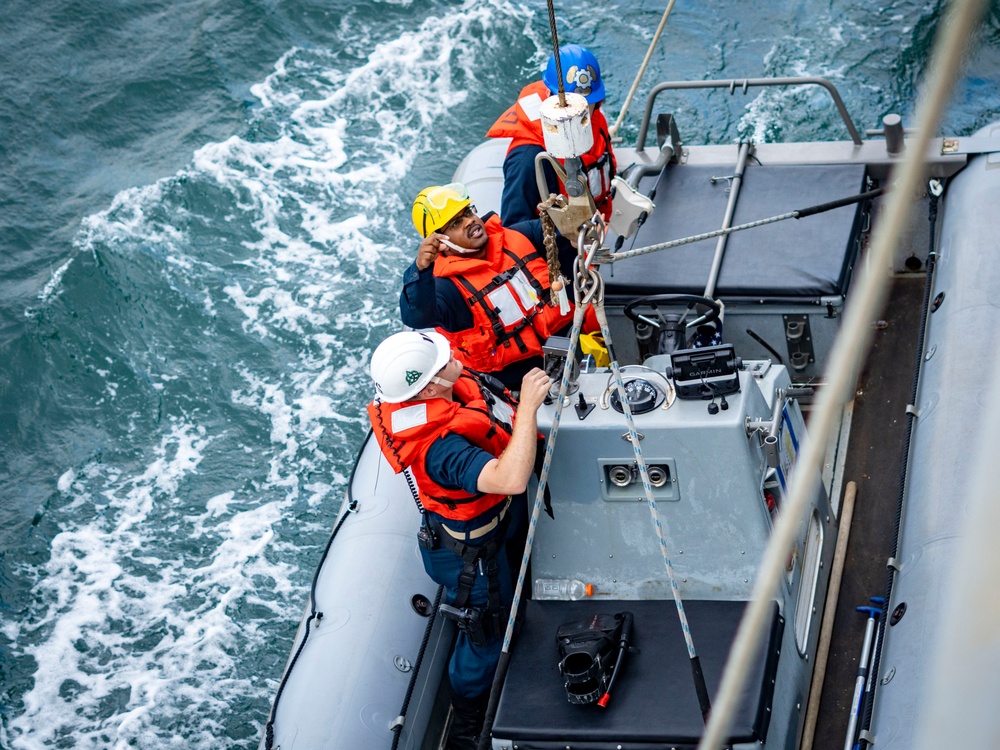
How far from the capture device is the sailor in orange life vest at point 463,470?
3031 millimetres

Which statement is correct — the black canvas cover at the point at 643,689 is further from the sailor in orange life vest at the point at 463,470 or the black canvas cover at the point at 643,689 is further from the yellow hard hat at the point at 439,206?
the yellow hard hat at the point at 439,206

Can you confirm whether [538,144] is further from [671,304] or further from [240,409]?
[240,409]

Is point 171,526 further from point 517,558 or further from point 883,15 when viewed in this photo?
point 883,15

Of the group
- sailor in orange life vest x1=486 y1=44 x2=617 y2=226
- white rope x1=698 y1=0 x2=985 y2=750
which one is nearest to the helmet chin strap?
sailor in orange life vest x1=486 y1=44 x2=617 y2=226

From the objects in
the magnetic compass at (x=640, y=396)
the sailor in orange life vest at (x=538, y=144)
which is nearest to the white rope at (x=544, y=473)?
the magnetic compass at (x=640, y=396)

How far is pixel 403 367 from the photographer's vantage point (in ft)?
10.3

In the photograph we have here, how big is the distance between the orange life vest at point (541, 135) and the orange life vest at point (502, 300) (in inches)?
21.1

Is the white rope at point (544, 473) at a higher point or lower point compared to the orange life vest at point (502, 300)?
lower

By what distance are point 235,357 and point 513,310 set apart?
11.1 ft

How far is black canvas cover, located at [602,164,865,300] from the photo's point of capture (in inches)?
159

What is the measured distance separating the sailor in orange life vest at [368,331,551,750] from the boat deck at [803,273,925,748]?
0.99 meters

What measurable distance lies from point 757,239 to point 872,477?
0.92 metres

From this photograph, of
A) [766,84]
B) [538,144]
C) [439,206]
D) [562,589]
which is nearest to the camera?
[562,589]

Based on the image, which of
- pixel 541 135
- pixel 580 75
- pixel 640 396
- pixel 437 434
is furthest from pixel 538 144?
pixel 437 434
